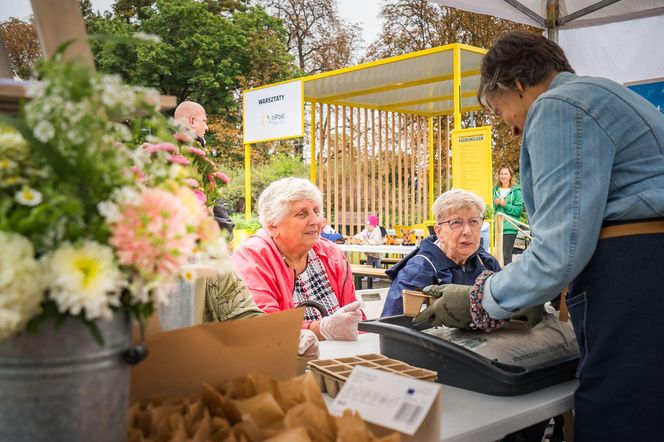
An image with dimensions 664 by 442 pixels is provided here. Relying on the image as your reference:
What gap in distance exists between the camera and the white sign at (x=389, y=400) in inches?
33.5

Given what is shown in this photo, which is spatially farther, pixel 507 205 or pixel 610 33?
pixel 507 205

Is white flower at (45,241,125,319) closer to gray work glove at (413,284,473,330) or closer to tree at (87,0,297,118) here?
gray work glove at (413,284,473,330)

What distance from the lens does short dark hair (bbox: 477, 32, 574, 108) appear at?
1.68 m

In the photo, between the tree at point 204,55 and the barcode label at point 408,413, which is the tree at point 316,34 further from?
the barcode label at point 408,413

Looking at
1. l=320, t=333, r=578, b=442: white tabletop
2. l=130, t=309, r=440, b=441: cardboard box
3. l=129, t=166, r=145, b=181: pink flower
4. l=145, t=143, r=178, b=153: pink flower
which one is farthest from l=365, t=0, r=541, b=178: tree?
l=129, t=166, r=145, b=181: pink flower

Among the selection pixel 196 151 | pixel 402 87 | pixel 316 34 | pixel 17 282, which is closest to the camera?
pixel 17 282

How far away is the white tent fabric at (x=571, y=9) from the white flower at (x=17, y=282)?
3.21m

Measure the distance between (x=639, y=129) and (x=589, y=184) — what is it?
8.2 inches

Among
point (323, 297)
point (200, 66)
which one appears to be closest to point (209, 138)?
point (200, 66)

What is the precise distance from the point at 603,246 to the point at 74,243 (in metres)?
1.21

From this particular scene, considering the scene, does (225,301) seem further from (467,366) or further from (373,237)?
(373,237)

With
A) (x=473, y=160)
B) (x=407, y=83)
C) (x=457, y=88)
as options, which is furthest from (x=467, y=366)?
(x=407, y=83)

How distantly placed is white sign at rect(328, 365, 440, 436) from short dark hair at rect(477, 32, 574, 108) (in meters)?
1.05

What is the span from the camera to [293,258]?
9.57ft
